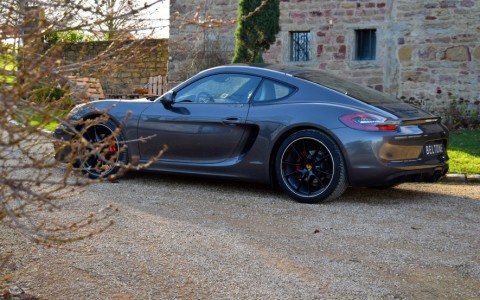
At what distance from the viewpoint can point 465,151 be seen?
12516 mm

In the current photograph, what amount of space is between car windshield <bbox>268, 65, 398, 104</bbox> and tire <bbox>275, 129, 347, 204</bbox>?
27.1 inches

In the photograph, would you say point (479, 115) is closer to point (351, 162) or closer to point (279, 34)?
point (279, 34)

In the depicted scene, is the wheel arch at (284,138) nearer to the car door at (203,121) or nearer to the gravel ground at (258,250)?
the gravel ground at (258,250)

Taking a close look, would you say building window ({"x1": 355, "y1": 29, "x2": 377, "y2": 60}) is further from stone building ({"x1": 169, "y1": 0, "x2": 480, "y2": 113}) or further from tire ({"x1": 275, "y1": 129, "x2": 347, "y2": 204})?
tire ({"x1": 275, "y1": 129, "x2": 347, "y2": 204})

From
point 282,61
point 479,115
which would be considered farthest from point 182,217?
point 282,61

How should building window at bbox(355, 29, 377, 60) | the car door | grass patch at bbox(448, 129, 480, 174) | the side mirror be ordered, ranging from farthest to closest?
building window at bbox(355, 29, 377, 60)
grass patch at bbox(448, 129, 480, 174)
the side mirror
the car door

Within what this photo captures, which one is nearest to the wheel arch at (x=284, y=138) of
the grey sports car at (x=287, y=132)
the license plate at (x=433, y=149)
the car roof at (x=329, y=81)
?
the grey sports car at (x=287, y=132)

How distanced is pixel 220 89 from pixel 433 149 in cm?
227

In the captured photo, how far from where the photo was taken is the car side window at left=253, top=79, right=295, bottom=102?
883 cm

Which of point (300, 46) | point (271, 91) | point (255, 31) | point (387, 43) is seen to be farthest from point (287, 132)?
point (300, 46)

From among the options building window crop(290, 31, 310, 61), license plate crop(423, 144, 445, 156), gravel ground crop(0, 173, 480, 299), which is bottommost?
gravel ground crop(0, 173, 480, 299)

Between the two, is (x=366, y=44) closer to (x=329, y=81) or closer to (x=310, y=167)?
(x=329, y=81)

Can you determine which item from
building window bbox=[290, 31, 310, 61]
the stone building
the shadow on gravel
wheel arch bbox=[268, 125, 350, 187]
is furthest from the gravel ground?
building window bbox=[290, 31, 310, 61]

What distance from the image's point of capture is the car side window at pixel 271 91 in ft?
29.0
